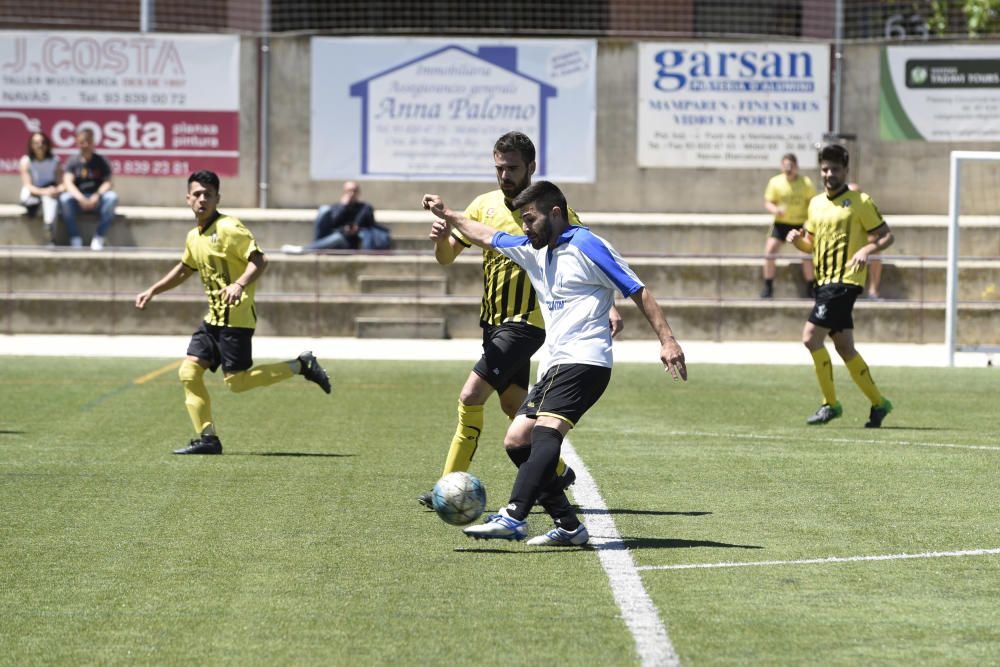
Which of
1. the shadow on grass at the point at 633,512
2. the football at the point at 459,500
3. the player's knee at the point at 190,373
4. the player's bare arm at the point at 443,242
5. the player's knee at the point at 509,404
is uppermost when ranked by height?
the player's bare arm at the point at 443,242

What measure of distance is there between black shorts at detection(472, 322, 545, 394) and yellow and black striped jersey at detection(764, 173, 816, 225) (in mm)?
14587

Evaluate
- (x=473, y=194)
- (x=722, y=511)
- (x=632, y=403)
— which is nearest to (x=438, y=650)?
(x=722, y=511)

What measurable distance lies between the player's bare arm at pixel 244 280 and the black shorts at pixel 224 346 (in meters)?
0.31

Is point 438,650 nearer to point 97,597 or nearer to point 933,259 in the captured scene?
point 97,597

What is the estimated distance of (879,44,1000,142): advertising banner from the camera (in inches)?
976

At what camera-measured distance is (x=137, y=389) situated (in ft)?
51.1

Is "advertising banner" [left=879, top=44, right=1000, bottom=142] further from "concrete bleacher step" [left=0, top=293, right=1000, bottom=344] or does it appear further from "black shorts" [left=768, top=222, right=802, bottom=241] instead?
"concrete bleacher step" [left=0, top=293, right=1000, bottom=344]

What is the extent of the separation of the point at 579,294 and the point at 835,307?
5781 mm

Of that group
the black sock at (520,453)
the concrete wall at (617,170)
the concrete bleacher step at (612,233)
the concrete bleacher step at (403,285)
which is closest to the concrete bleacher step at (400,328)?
the concrete bleacher step at (403,285)

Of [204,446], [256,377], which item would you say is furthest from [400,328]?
[204,446]

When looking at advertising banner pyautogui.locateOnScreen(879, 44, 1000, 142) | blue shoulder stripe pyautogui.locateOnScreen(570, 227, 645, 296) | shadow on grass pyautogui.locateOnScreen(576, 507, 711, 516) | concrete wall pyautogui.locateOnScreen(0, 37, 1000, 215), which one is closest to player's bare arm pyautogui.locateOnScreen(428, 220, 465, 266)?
blue shoulder stripe pyautogui.locateOnScreen(570, 227, 645, 296)

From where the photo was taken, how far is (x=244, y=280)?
35.0 ft

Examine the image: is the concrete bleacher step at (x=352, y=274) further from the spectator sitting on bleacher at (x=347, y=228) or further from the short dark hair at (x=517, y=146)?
the short dark hair at (x=517, y=146)

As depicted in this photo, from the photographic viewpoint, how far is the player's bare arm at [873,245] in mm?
12539
